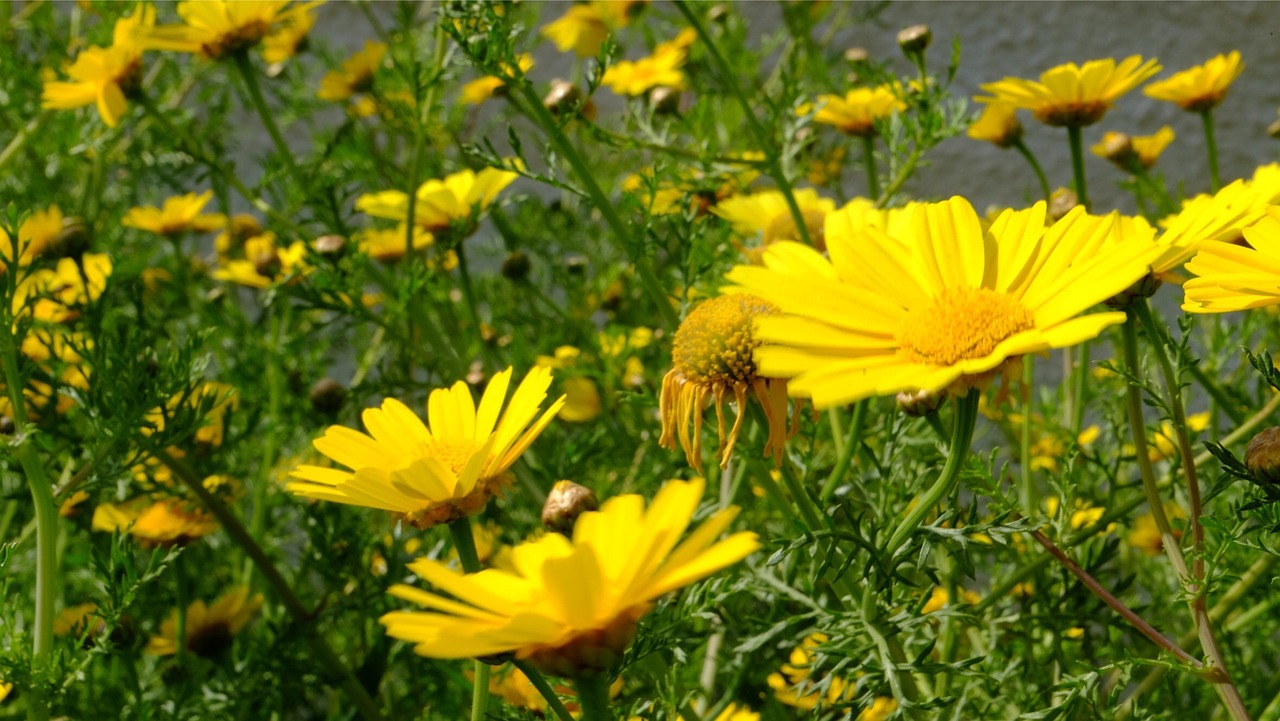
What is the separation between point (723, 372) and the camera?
2.02 feet

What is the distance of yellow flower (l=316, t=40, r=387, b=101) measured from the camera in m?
1.77

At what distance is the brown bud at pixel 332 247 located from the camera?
115 centimetres

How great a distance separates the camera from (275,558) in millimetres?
1484

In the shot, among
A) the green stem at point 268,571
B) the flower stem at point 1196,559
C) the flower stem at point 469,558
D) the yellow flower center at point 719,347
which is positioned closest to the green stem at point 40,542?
the green stem at point 268,571

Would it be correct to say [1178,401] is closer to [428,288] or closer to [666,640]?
[666,640]

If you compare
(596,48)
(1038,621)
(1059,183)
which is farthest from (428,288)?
(1059,183)

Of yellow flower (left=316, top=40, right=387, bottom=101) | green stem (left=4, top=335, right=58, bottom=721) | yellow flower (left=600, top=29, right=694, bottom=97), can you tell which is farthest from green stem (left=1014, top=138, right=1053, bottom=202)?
yellow flower (left=316, top=40, right=387, bottom=101)

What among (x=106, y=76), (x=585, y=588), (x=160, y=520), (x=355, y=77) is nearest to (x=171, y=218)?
(x=355, y=77)

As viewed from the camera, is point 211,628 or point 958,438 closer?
point 958,438

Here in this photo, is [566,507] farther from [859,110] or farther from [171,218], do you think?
[171,218]

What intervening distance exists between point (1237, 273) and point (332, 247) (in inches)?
34.2

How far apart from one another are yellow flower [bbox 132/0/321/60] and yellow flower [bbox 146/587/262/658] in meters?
0.57

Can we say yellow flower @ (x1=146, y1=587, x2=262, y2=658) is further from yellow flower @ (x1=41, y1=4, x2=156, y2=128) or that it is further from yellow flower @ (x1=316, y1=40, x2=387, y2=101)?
yellow flower @ (x1=316, y1=40, x2=387, y2=101)

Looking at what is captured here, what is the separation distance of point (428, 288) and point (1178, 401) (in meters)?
0.74
